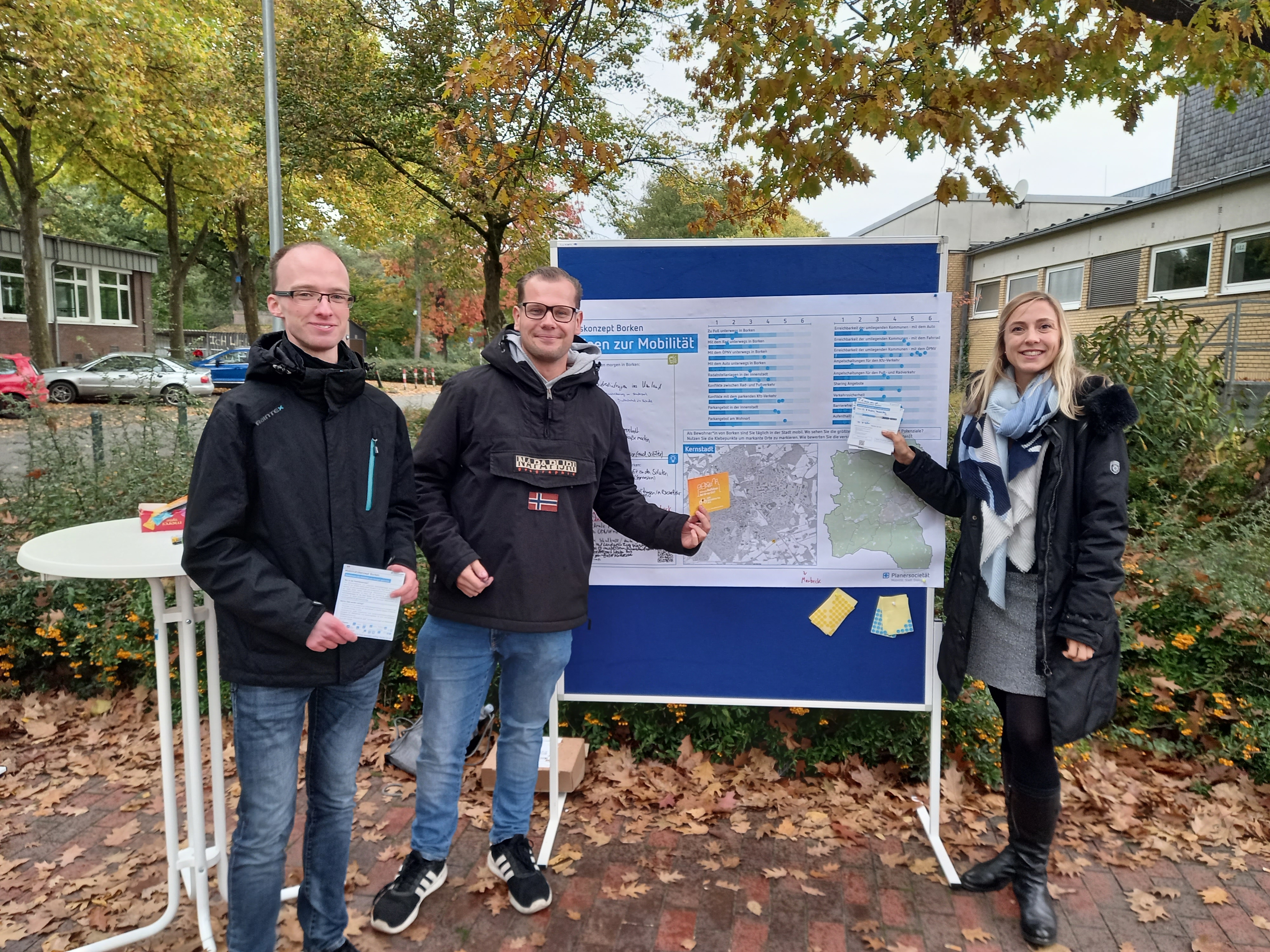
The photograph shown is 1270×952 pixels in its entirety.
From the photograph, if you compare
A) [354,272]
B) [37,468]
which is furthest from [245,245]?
[37,468]

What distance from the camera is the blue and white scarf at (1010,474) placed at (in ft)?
8.35

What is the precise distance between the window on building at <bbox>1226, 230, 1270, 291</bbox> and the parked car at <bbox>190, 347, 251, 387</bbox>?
80.1ft

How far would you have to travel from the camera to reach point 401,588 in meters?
2.12

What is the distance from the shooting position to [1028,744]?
2641 millimetres

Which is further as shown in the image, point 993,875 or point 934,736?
point 934,736

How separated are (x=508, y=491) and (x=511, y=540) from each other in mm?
163

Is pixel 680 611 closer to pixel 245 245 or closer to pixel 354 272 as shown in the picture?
pixel 245 245

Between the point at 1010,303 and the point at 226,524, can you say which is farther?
the point at 1010,303

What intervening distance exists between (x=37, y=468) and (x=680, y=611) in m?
4.49

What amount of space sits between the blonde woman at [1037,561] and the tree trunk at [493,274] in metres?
12.2

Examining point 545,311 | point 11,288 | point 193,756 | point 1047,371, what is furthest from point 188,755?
point 11,288

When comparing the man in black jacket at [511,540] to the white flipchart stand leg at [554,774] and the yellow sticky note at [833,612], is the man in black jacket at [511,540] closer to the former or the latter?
the white flipchart stand leg at [554,774]

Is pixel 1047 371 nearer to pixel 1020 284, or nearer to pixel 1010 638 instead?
pixel 1010 638

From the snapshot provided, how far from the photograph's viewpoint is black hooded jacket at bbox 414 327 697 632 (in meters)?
2.60
